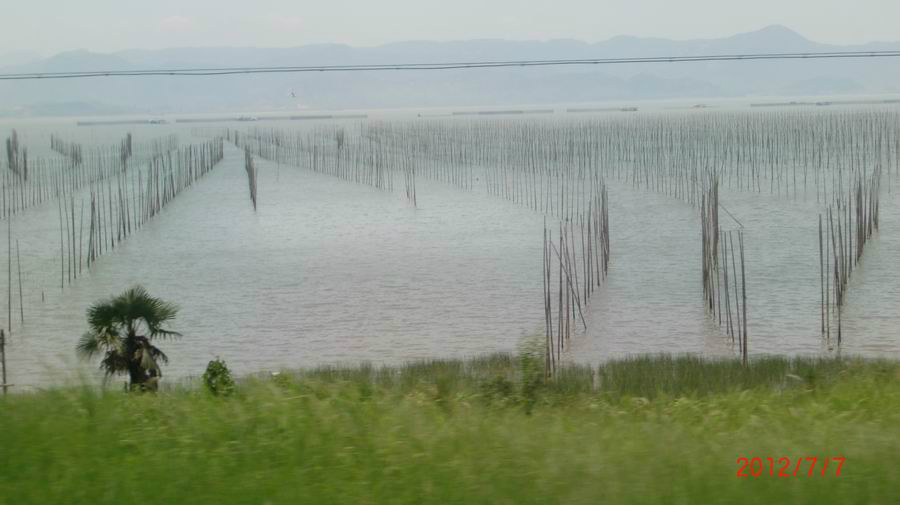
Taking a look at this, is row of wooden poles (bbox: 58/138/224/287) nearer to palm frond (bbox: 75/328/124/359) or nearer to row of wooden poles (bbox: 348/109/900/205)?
row of wooden poles (bbox: 348/109/900/205)

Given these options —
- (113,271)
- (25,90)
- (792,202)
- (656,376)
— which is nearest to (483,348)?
(656,376)

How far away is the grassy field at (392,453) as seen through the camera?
15.1 feet

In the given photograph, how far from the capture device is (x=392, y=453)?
16.7 ft

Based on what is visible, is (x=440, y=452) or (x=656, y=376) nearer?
(x=440, y=452)

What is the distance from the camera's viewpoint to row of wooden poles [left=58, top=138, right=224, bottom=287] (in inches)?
1281

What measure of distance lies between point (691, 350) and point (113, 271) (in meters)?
18.7

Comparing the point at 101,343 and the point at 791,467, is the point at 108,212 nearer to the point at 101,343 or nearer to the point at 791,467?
the point at 101,343

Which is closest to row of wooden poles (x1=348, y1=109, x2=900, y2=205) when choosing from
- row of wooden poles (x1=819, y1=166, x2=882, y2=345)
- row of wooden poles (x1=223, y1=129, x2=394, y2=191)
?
row of wooden poles (x1=223, y1=129, x2=394, y2=191)

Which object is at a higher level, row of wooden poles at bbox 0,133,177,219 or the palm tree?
row of wooden poles at bbox 0,133,177,219

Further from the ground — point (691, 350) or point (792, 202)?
point (792, 202)

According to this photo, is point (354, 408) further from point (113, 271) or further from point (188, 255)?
point (188, 255)

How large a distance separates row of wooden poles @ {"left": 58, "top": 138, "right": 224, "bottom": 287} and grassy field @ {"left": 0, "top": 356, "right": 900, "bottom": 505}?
2429 centimetres

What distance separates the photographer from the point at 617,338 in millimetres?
21484

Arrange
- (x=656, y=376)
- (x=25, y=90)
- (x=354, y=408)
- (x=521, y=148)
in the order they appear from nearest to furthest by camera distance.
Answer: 1. (x=354, y=408)
2. (x=656, y=376)
3. (x=521, y=148)
4. (x=25, y=90)
